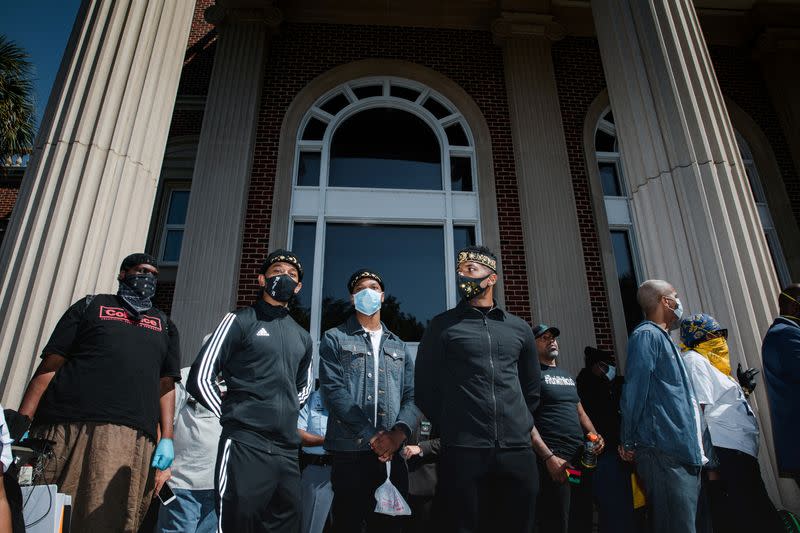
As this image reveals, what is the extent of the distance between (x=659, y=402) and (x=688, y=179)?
8.76ft

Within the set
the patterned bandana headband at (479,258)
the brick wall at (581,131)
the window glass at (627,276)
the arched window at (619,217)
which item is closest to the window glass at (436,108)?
the brick wall at (581,131)

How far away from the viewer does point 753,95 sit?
29.5ft

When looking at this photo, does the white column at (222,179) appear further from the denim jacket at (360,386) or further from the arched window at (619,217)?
the arched window at (619,217)

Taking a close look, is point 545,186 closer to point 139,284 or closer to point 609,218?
point 609,218

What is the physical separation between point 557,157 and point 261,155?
499 centimetres

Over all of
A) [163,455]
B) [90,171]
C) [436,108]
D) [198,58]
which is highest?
[198,58]

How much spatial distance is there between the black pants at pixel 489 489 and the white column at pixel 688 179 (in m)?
2.45

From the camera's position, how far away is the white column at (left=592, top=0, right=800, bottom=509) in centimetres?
396

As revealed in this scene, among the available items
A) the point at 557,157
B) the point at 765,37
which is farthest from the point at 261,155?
the point at 765,37

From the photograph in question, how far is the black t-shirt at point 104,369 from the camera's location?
2566 millimetres

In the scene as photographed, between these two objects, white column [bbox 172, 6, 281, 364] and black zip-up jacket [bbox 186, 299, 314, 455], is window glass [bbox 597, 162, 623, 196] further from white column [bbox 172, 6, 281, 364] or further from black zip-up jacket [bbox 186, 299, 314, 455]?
black zip-up jacket [bbox 186, 299, 314, 455]

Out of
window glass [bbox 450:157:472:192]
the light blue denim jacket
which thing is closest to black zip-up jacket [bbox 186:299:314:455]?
the light blue denim jacket

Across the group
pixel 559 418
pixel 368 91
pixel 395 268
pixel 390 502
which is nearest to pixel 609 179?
pixel 395 268

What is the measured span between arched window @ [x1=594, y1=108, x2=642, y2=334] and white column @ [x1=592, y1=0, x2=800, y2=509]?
242 centimetres
